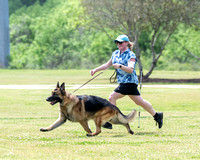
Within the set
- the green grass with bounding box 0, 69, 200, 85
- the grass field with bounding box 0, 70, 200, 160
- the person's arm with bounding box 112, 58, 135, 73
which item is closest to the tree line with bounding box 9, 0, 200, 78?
the green grass with bounding box 0, 69, 200, 85

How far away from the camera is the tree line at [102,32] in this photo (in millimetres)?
31266

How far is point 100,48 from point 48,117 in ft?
186

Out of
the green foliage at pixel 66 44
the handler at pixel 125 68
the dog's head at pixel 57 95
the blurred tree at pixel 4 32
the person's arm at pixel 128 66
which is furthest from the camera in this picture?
the green foliage at pixel 66 44

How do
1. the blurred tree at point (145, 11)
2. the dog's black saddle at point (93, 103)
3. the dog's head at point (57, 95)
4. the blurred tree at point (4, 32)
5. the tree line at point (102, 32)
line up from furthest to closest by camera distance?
the blurred tree at point (4, 32)
the tree line at point (102, 32)
the blurred tree at point (145, 11)
the dog's black saddle at point (93, 103)
the dog's head at point (57, 95)

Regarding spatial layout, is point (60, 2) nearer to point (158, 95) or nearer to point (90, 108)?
point (158, 95)

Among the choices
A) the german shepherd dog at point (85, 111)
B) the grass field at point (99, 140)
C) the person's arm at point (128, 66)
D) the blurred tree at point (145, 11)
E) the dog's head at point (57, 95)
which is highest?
the blurred tree at point (145, 11)

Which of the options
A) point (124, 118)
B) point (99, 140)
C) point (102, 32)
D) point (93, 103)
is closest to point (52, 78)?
point (124, 118)

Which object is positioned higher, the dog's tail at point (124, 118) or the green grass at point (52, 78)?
the dog's tail at point (124, 118)

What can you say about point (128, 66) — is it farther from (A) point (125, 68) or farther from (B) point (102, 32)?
(B) point (102, 32)

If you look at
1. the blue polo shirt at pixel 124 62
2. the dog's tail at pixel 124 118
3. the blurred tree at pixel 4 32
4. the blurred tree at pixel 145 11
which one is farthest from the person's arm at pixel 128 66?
the blurred tree at pixel 4 32

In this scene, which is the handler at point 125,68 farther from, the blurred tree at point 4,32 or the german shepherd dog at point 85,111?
the blurred tree at point 4,32

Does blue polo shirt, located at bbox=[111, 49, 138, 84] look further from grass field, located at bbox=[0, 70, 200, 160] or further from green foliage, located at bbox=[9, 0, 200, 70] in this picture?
green foliage, located at bbox=[9, 0, 200, 70]

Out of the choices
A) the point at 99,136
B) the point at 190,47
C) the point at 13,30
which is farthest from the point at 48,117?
the point at 13,30

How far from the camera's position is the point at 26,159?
260 inches
